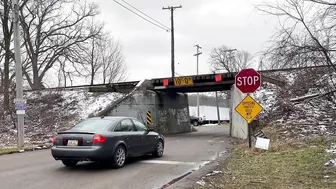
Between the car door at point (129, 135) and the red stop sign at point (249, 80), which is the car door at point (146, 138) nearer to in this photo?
the car door at point (129, 135)

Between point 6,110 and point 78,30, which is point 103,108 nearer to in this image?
point 6,110

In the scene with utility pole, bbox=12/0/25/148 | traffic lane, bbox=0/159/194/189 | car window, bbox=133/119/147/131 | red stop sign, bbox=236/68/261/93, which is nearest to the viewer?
traffic lane, bbox=0/159/194/189

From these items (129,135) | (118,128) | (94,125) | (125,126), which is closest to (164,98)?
(125,126)

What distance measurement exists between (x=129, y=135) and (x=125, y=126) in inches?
12.1

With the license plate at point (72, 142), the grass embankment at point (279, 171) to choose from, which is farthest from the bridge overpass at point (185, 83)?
the license plate at point (72, 142)

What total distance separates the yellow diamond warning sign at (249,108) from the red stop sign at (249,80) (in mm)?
339

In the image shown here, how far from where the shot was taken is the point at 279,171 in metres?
8.58

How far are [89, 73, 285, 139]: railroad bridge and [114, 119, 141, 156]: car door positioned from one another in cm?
1323

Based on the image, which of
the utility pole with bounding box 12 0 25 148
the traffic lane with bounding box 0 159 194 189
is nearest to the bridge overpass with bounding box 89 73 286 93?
the utility pole with bounding box 12 0 25 148

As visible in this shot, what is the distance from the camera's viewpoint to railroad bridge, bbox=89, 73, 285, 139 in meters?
27.2

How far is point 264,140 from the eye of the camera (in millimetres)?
12633

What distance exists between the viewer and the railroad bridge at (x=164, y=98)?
27.2 meters

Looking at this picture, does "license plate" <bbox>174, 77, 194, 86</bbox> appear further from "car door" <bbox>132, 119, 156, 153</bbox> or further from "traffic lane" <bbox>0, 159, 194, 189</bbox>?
"traffic lane" <bbox>0, 159, 194, 189</bbox>

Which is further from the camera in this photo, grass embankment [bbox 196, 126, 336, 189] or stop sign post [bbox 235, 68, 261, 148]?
stop sign post [bbox 235, 68, 261, 148]
